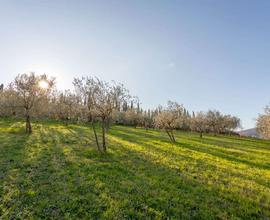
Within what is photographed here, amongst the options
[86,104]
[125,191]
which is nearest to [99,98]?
[86,104]

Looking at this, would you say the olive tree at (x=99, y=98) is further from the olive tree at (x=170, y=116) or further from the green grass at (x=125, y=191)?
the olive tree at (x=170, y=116)

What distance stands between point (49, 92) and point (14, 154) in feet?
97.5

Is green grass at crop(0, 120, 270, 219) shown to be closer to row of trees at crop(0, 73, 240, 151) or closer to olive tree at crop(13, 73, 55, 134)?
row of trees at crop(0, 73, 240, 151)

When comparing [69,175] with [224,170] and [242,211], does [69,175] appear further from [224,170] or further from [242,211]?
[224,170]

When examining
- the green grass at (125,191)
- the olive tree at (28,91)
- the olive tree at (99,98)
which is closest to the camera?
the green grass at (125,191)

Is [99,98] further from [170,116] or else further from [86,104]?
[170,116]

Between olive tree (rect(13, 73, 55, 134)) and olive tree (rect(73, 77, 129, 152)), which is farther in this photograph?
olive tree (rect(13, 73, 55, 134))

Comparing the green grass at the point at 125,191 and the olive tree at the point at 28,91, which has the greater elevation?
the olive tree at the point at 28,91

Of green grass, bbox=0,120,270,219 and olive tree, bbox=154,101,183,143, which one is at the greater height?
olive tree, bbox=154,101,183,143

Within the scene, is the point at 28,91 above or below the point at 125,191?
above

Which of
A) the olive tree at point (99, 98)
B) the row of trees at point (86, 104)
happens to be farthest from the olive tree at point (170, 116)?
the olive tree at point (99, 98)

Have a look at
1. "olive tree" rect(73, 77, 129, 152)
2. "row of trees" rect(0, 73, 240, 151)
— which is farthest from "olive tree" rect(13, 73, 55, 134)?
"olive tree" rect(73, 77, 129, 152)

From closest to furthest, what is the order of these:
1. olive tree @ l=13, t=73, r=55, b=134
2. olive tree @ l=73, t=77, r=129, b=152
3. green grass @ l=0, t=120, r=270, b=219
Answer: green grass @ l=0, t=120, r=270, b=219, olive tree @ l=73, t=77, r=129, b=152, olive tree @ l=13, t=73, r=55, b=134

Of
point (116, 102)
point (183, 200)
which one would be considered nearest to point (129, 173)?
point (183, 200)
